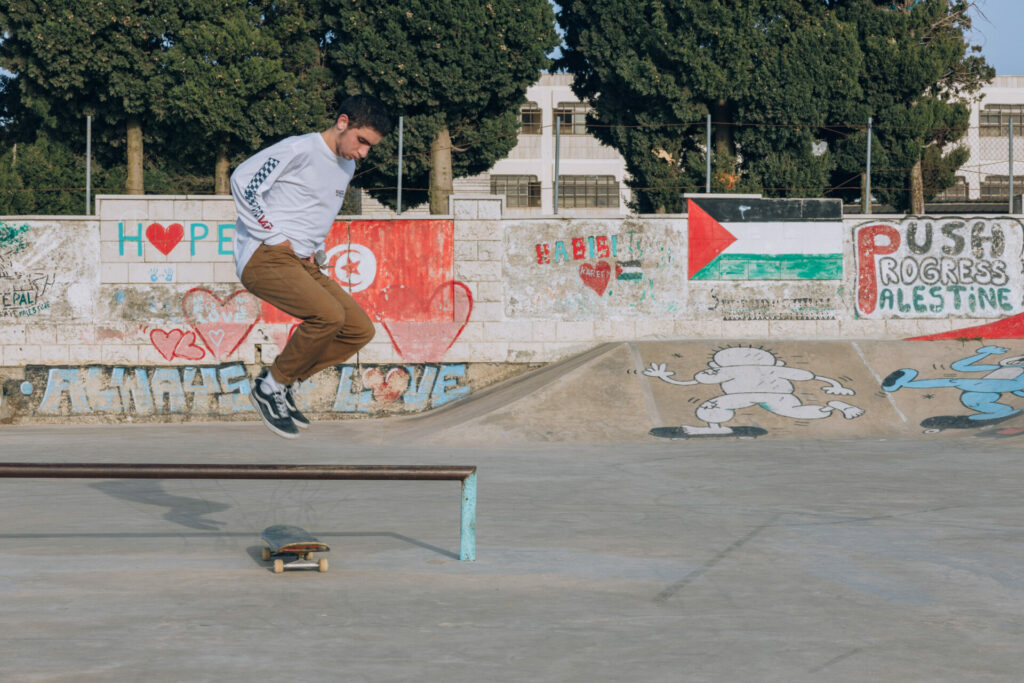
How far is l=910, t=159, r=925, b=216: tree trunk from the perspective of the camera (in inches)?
1262

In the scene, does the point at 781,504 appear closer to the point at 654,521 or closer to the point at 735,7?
the point at 654,521

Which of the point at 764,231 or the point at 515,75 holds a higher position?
the point at 515,75

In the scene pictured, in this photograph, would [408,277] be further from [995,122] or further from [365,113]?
[995,122]

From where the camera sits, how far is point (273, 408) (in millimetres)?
6457

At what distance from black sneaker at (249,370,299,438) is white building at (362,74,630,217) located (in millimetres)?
41883

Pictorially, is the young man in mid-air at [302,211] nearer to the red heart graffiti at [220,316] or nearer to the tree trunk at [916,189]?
the red heart graffiti at [220,316]

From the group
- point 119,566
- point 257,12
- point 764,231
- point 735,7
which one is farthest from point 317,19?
point 119,566

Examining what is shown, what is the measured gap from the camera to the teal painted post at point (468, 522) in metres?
7.34

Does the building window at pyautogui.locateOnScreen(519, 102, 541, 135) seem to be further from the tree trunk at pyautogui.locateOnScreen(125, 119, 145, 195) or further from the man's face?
the man's face

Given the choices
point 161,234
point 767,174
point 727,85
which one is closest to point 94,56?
point 161,234

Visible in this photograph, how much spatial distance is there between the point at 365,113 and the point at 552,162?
143 feet

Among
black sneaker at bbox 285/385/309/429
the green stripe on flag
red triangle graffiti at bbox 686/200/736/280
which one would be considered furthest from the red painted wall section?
black sneaker at bbox 285/385/309/429

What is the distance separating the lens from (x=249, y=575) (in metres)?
6.99

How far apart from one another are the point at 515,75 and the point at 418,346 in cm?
1568
